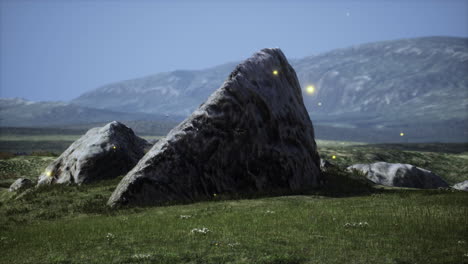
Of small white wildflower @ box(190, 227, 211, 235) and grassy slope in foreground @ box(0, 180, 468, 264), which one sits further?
small white wildflower @ box(190, 227, 211, 235)

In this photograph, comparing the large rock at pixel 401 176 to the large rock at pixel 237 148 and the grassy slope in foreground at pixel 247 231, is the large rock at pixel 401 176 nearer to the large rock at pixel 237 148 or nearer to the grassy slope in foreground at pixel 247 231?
the large rock at pixel 237 148

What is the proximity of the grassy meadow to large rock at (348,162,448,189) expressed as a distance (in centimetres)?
1590

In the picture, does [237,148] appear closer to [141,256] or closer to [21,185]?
[141,256]

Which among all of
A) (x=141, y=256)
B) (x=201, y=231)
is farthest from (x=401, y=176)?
(x=141, y=256)

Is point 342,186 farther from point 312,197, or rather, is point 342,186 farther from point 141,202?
point 141,202

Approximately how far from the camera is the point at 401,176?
49.7 meters

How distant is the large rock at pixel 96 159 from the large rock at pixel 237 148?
10264 millimetres

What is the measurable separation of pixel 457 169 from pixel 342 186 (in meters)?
50.1

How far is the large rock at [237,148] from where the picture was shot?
30938mm

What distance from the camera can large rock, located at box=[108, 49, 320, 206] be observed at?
102 feet

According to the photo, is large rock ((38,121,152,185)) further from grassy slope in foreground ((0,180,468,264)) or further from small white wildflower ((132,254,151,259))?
small white wildflower ((132,254,151,259))

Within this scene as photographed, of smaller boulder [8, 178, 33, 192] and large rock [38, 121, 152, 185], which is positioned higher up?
large rock [38, 121, 152, 185]

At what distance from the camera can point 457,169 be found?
7906cm

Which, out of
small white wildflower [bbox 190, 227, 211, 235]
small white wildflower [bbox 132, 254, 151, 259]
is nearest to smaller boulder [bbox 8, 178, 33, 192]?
small white wildflower [bbox 190, 227, 211, 235]
